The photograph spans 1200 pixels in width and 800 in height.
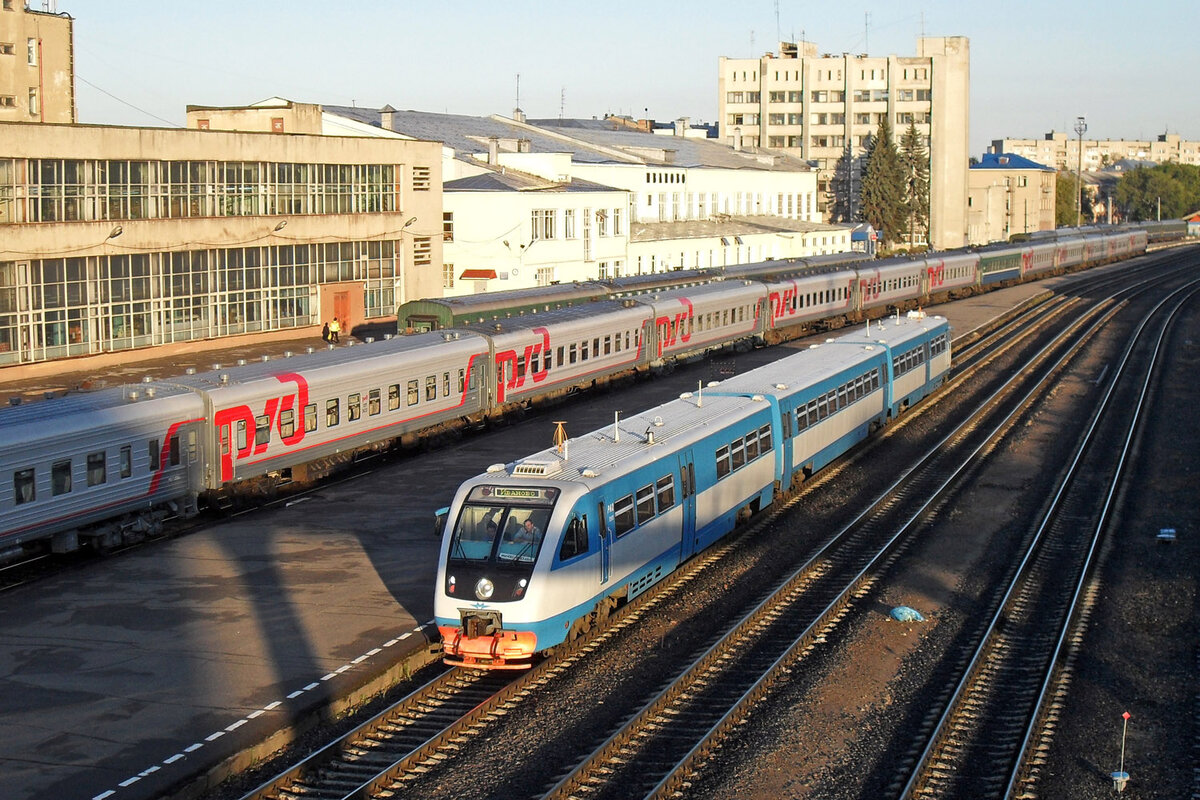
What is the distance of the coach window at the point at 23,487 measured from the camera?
20078 millimetres

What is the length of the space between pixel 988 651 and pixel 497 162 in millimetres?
54938

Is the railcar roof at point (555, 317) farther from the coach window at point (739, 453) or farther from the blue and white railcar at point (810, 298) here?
the coach window at point (739, 453)

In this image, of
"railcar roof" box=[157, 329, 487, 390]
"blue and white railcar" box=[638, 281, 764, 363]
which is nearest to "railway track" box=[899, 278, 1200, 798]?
"railcar roof" box=[157, 329, 487, 390]

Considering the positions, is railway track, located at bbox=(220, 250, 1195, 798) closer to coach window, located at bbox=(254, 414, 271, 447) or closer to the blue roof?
coach window, located at bbox=(254, 414, 271, 447)

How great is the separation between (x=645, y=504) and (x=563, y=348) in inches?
762

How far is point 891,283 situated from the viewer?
2569 inches

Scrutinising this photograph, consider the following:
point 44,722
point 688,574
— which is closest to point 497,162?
point 688,574

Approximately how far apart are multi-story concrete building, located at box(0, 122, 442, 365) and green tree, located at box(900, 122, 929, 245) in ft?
241

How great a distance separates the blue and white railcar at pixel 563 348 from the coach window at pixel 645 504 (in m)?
15.7

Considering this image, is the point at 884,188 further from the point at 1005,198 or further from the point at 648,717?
the point at 648,717

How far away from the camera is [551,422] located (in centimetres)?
3559

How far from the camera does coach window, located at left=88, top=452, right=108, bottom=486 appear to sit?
70.5 feet

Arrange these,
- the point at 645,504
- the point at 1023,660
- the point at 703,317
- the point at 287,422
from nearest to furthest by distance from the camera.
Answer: the point at 1023,660 → the point at 645,504 → the point at 287,422 → the point at 703,317

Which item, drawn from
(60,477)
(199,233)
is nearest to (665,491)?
(60,477)
